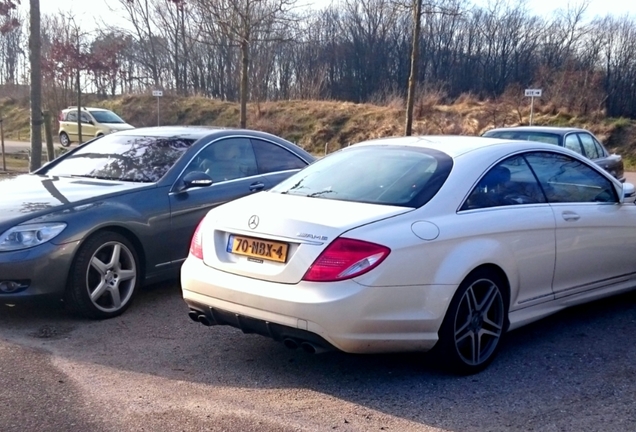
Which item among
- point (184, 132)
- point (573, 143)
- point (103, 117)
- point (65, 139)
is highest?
point (184, 132)

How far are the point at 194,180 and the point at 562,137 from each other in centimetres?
787

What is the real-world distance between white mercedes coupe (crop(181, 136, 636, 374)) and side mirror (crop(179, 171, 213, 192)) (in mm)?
1374

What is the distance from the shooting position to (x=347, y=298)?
4.05m

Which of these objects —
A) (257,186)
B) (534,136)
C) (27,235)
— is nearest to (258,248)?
(27,235)

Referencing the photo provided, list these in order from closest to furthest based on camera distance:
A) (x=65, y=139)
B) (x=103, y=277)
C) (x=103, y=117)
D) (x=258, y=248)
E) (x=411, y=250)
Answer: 1. (x=411, y=250)
2. (x=258, y=248)
3. (x=103, y=277)
4. (x=103, y=117)
5. (x=65, y=139)

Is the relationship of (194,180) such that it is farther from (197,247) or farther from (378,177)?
(378,177)

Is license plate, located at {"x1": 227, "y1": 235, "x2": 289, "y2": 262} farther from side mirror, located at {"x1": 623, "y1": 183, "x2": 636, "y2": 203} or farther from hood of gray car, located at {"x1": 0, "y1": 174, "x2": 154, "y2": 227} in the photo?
side mirror, located at {"x1": 623, "y1": 183, "x2": 636, "y2": 203}

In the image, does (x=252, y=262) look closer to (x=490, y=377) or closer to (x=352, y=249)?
(x=352, y=249)

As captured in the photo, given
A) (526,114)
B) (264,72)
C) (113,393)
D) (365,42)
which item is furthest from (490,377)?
(365,42)

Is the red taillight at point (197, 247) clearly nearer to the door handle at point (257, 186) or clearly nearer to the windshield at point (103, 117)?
the door handle at point (257, 186)

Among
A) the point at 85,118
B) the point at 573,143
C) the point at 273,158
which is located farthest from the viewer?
the point at 85,118

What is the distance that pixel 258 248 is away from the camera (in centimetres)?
444

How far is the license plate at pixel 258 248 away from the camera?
431 centimetres

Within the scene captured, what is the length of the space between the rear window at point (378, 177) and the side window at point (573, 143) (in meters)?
7.87
